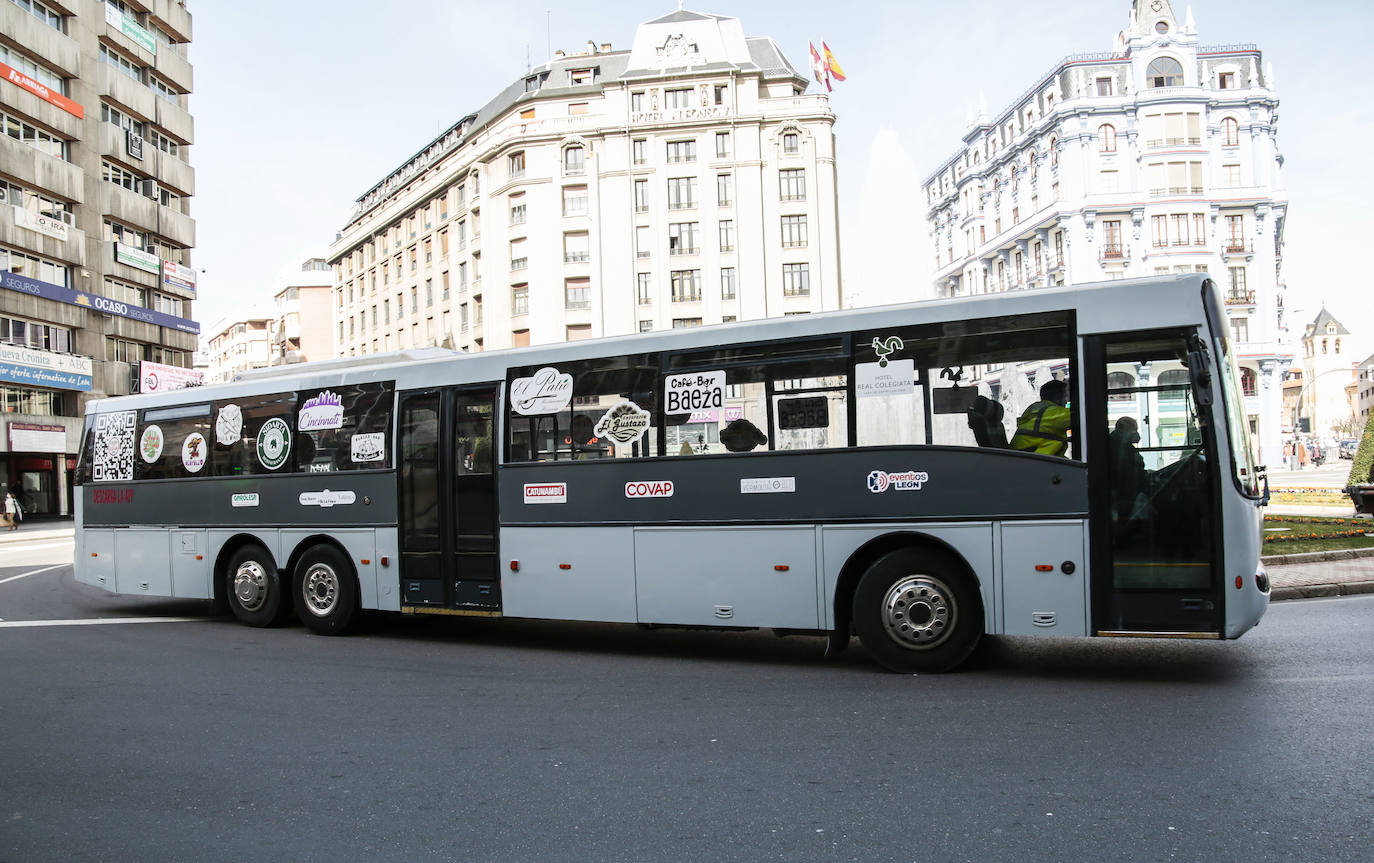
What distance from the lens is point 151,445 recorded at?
1269cm

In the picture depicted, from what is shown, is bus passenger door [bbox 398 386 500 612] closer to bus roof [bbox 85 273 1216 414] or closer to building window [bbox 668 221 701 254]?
bus roof [bbox 85 273 1216 414]

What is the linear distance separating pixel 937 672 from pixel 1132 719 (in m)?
1.81

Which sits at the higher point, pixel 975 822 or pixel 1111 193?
pixel 1111 193

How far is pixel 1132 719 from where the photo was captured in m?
6.33

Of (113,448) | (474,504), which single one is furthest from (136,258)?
(474,504)

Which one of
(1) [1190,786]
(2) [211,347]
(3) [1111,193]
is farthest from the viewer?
(2) [211,347]

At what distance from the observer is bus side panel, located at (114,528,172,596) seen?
12539 mm

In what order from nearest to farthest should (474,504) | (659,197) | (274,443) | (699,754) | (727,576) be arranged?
(699,754), (727,576), (474,504), (274,443), (659,197)

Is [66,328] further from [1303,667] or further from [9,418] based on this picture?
[1303,667]

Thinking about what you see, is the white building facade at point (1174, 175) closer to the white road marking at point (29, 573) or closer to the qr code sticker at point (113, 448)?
the white road marking at point (29, 573)

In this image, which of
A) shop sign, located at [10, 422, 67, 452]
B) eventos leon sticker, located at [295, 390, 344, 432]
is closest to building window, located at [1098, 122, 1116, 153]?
shop sign, located at [10, 422, 67, 452]

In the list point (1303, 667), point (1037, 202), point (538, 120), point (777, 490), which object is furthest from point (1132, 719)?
point (1037, 202)

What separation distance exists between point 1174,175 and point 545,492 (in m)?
74.5

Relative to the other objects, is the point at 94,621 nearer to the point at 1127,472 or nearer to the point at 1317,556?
the point at 1127,472
